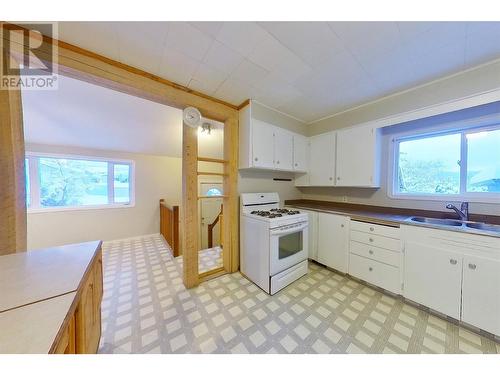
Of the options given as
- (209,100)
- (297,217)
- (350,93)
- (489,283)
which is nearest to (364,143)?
(350,93)

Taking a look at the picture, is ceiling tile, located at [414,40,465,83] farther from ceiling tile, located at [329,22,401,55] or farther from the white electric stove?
the white electric stove

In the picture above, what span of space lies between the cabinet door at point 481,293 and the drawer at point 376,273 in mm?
451

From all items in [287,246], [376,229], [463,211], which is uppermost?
[463,211]

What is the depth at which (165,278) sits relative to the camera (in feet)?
7.34

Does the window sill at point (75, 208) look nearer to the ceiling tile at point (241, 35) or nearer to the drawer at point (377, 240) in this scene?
the ceiling tile at point (241, 35)

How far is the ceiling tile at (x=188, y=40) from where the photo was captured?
1167 millimetres

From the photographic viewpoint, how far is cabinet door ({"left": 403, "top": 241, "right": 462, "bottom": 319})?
1452 millimetres

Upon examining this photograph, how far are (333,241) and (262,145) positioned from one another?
166 centimetres

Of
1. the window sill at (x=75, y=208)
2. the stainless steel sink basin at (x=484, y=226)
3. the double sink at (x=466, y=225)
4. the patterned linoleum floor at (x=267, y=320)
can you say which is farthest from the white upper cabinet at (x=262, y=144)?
the window sill at (x=75, y=208)

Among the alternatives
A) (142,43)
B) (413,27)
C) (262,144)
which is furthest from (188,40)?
(413,27)

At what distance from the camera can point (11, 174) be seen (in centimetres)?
113

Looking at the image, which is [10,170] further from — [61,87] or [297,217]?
[297,217]

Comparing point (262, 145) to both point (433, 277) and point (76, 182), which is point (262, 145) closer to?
point (433, 277)

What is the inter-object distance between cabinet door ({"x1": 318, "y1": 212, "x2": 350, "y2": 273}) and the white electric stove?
1.04 feet
